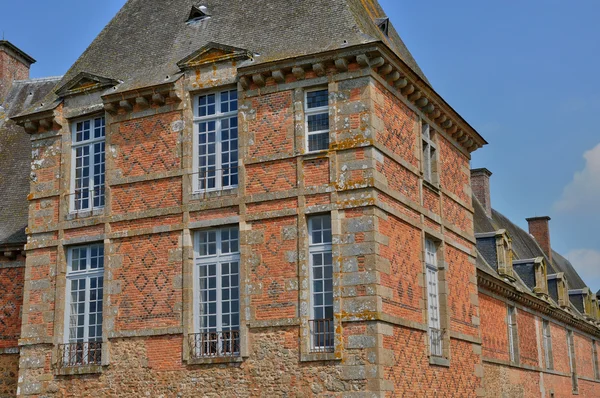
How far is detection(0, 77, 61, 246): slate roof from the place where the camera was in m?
17.7

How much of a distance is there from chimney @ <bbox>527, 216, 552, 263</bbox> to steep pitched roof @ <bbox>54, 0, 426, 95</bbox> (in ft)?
62.7

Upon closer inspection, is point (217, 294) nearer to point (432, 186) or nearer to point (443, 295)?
point (443, 295)

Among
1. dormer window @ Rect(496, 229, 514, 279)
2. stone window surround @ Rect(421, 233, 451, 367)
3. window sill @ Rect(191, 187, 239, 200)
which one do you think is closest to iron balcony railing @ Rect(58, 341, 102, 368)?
window sill @ Rect(191, 187, 239, 200)

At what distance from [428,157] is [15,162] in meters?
9.49

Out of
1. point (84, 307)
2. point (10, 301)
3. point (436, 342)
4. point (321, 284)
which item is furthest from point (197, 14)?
point (436, 342)

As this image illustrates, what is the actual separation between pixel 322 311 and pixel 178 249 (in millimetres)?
2695

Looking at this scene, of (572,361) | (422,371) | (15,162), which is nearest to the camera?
(422,371)

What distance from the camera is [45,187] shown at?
51.6ft

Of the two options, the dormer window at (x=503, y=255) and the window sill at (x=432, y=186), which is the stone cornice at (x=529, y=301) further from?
the window sill at (x=432, y=186)

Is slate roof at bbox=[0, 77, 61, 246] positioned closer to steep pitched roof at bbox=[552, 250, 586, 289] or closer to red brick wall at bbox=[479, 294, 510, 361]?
red brick wall at bbox=[479, 294, 510, 361]

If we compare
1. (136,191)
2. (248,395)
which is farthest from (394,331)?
(136,191)

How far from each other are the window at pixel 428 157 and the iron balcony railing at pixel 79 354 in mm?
6494

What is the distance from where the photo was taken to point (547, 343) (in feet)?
85.3

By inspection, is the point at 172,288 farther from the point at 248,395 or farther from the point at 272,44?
the point at 272,44
